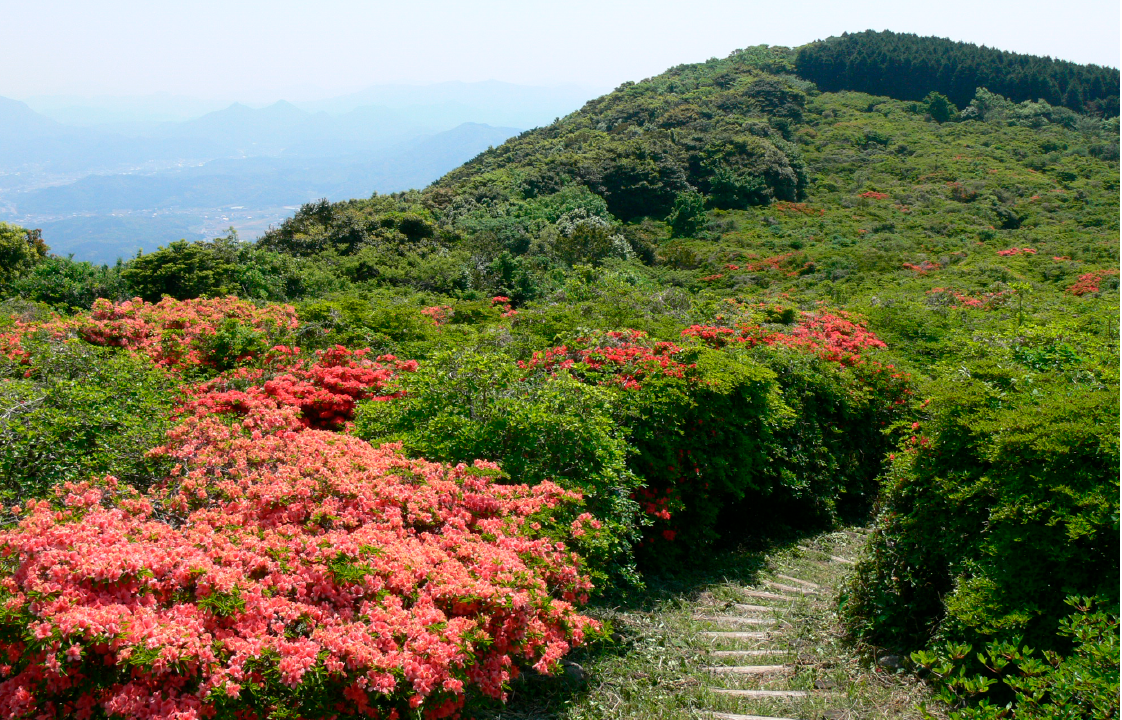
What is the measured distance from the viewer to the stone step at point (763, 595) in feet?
22.8

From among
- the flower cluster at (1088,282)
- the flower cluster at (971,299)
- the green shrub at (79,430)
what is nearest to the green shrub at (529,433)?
the green shrub at (79,430)

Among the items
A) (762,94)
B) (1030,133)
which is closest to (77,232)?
(762,94)

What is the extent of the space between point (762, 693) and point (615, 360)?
431 cm

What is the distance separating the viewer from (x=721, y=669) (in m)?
5.17

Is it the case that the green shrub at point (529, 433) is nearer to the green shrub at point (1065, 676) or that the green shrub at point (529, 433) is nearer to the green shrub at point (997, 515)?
the green shrub at point (997, 515)

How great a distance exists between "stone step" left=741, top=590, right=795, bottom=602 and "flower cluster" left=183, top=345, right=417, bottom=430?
469 cm

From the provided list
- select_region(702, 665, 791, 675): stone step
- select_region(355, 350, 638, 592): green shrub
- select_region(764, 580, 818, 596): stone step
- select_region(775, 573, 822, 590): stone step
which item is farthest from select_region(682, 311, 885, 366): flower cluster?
select_region(702, 665, 791, 675): stone step

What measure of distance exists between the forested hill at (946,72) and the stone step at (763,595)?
234ft

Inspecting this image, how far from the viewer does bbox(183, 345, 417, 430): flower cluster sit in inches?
303

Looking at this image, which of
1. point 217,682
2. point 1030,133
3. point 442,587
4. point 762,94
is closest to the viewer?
point 217,682

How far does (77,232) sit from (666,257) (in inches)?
7256

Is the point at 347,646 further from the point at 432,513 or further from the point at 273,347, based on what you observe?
the point at 273,347

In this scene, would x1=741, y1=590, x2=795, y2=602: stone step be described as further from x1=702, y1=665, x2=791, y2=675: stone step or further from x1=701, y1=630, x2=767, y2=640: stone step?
x1=702, y1=665, x2=791, y2=675: stone step

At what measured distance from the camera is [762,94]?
192 ft
